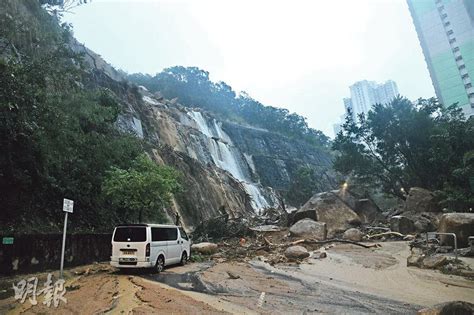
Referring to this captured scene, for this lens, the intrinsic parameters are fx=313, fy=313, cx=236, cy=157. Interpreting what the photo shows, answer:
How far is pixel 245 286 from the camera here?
915cm

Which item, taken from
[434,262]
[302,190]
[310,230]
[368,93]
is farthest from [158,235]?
[368,93]

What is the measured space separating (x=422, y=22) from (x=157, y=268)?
71.9 m

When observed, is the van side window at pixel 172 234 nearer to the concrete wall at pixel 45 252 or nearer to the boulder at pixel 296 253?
the concrete wall at pixel 45 252

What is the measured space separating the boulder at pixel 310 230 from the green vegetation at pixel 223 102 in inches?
2242

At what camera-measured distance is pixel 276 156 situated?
7394cm

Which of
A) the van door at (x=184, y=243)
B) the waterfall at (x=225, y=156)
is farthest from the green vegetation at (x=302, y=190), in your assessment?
the van door at (x=184, y=243)

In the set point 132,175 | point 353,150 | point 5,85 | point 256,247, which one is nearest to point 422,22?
point 353,150

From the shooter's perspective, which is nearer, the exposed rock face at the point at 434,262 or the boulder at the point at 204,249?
the exposed rock face at the point at 434,262

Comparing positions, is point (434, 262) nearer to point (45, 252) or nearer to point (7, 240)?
point (45, 252)

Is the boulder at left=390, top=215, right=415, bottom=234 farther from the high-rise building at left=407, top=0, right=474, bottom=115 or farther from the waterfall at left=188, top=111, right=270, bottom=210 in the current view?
the high-rise building at left=407, top=0, right=474, bottom=115

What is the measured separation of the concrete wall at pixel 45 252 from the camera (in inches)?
382

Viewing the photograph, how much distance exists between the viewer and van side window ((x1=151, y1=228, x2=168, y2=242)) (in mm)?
11343

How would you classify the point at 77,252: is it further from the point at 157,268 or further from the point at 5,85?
the point at 5,85

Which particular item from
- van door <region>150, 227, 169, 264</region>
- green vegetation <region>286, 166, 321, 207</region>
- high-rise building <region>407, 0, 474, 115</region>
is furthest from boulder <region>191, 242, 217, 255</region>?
high-rise building <region>407, 0, 474, 115</region>
